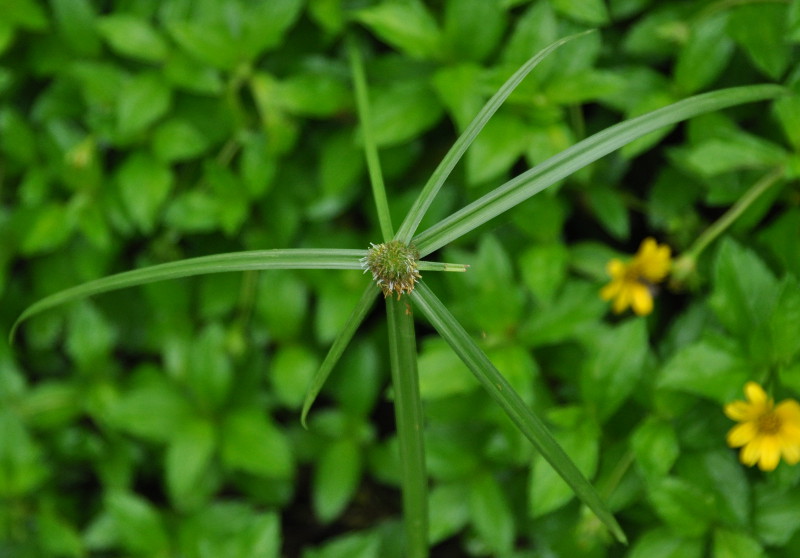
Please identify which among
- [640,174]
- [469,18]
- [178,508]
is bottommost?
[178,508]

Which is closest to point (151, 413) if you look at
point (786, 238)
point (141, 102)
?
point (141, 102)

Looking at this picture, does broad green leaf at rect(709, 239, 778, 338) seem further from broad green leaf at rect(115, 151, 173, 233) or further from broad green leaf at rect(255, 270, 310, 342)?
broad green leaf at rect(115, 151, 173, 233)

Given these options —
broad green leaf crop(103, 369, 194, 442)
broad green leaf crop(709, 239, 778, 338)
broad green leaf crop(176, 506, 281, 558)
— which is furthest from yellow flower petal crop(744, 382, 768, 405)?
broad green leaf crop(103, 369, 194, 442)

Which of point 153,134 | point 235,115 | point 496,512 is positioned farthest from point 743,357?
point 153,134

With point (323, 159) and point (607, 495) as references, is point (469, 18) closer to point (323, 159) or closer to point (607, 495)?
point (323, 159)

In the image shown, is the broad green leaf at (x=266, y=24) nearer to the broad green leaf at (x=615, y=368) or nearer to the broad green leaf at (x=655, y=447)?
the broad green leaf at (x=615, y=368)

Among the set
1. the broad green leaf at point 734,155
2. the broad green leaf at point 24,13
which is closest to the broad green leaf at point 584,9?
the broad green leaf at point 734,155
